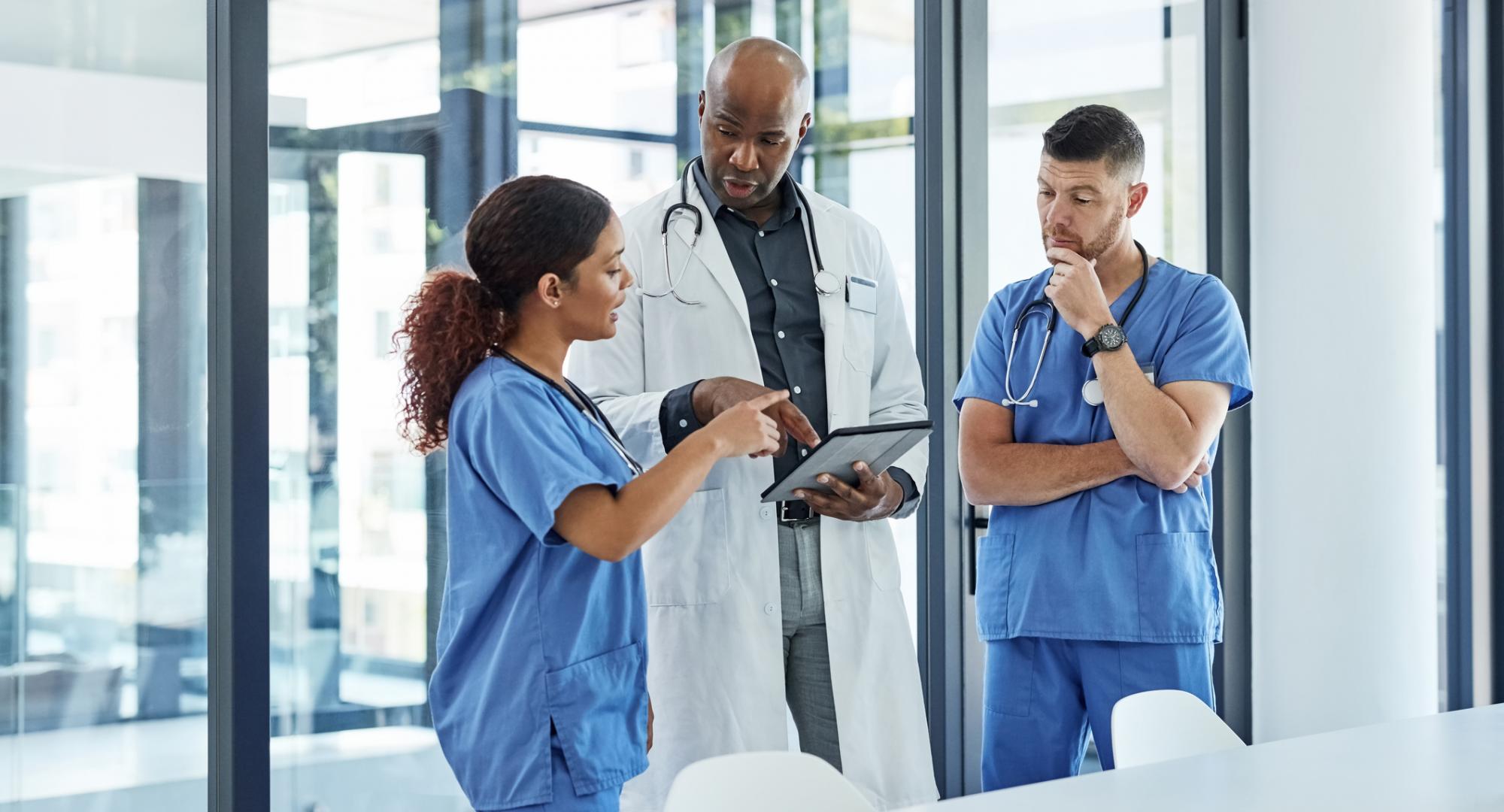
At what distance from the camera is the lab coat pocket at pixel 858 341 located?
2.17m

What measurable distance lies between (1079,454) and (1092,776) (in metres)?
0.73

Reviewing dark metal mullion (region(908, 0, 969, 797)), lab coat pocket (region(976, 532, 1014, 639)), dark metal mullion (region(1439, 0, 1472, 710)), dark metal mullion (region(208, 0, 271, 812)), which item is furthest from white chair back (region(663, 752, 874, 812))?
dark metal mullion (region(1439, 0, 1472, 710))

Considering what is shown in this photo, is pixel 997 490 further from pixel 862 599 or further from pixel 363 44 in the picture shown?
pixel 363 44

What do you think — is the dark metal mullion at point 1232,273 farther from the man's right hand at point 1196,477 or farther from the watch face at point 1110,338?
the watch face at point 1110,338

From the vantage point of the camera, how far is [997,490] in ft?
7.38

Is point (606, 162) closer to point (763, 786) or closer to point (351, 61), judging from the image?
point (351, 61)

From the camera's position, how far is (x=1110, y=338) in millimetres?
2168

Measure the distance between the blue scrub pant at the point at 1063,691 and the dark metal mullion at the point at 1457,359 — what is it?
7.87 ft

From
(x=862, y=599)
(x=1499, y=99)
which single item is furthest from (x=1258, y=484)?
(x=862, y=599)

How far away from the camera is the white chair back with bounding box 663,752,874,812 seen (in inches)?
57.1

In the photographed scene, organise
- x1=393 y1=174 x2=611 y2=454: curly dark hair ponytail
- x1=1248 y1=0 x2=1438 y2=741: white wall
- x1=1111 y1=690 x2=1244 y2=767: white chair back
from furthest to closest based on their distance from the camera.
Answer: x1=1248 y1=0 x2=1438 y2=741: white wall < x1=1111 y1=690 x2=1244 y2=767: white chair back < x1=393 y1=174 x2=611 y2=454: curly dark hair ponytail

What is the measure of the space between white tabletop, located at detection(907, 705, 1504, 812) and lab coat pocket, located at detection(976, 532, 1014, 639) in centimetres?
56

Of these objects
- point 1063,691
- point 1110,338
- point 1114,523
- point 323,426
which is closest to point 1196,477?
point 1114,523

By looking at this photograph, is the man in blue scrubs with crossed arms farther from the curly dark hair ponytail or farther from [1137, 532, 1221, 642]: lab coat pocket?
the curly dark hair ponytail
